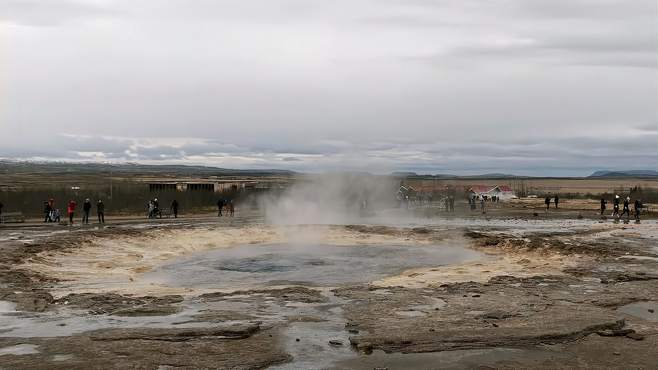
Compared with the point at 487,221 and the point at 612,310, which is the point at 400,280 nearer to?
the point at 612,310

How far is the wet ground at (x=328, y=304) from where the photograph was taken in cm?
880

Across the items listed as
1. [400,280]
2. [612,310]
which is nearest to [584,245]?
[400,280]

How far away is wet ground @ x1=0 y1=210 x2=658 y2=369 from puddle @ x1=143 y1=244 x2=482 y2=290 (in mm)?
64

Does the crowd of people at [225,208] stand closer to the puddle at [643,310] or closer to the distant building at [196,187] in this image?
the distant building at [196,187]

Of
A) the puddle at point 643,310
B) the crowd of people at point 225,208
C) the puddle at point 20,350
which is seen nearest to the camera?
the puddle at point 20,350

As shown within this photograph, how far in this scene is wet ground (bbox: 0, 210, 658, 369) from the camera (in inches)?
347

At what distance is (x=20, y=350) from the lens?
352 inches

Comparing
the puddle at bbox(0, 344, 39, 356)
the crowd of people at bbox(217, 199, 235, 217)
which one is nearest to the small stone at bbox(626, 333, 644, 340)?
the puddle at bbox(0, 344, 39, 356)

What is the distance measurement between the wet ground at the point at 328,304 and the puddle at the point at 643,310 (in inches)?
1.5

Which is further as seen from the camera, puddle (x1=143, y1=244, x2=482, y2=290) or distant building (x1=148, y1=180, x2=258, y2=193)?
distant building (x1=148, y1=180, x2=258, y2=193)

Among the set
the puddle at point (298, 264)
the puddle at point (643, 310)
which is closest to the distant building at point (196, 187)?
the puddle at point (298, 264)

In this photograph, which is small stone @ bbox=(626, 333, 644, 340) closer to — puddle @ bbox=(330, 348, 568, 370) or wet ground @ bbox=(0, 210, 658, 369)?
wet ground @ bbox=(0, 210, 658, 369)

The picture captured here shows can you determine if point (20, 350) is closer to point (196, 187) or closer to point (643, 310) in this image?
point (643, 310)

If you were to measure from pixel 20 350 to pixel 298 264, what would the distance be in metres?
11.8
